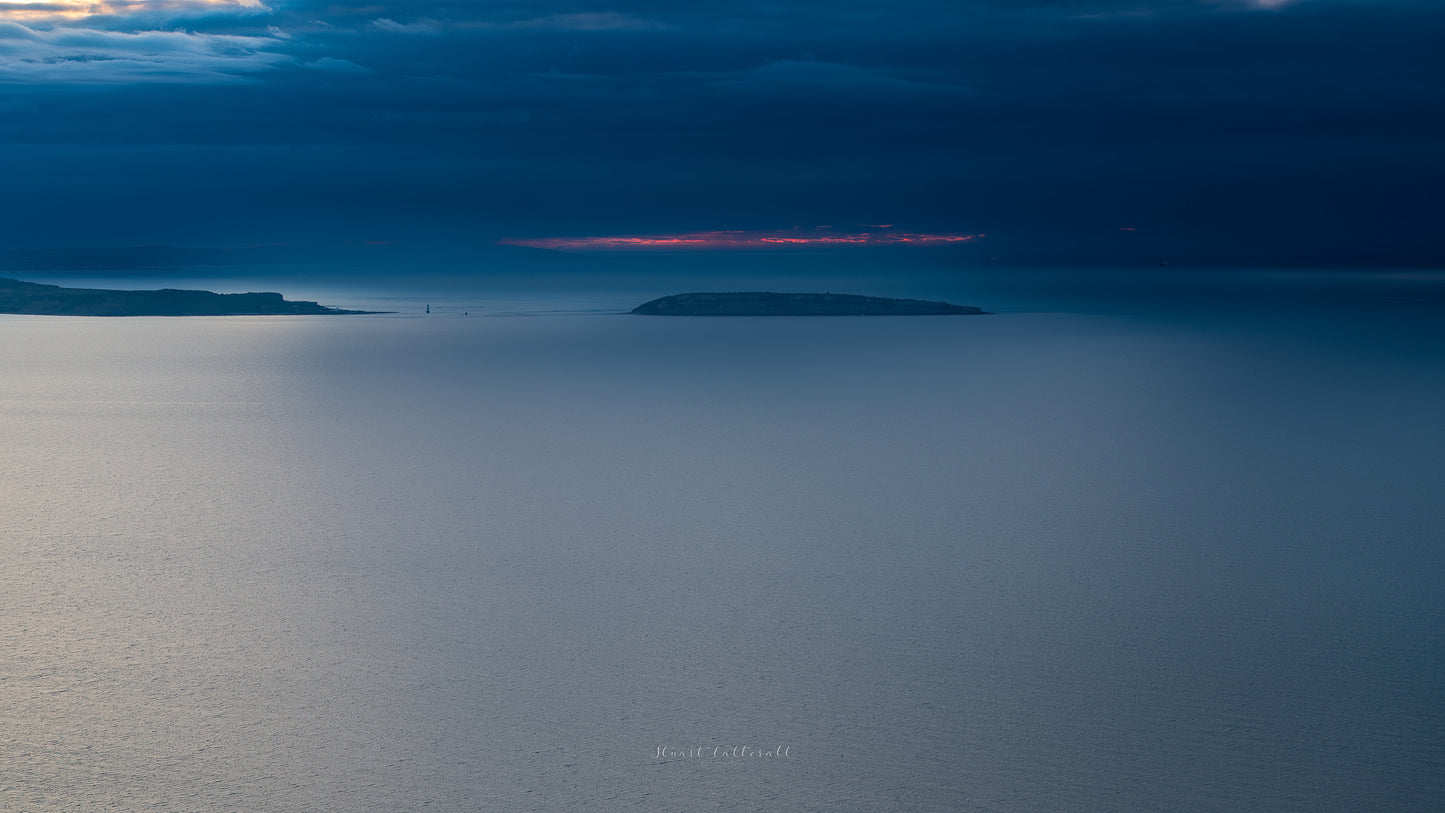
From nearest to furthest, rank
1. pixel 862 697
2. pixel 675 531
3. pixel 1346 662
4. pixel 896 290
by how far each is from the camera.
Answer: pixel 862 697 → pixel 1346 662 → pixel 675 531 → pixel 896 290

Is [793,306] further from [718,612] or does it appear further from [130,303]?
[718,612]

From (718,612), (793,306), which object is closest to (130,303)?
(793,306)

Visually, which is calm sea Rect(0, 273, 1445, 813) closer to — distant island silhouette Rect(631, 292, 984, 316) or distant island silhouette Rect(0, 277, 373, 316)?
distant island silhouette Rect(0, 277, 373, 316)

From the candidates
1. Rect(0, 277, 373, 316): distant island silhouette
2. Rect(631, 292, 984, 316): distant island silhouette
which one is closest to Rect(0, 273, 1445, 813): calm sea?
Rect(0, 277, 373, 316): distant island silhouette

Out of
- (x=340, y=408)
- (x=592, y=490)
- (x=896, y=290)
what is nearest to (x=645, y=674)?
(x=592, y=490)

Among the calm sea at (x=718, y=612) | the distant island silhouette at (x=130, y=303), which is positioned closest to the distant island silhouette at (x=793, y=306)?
the distant island silhouette at (x=130, y=303)

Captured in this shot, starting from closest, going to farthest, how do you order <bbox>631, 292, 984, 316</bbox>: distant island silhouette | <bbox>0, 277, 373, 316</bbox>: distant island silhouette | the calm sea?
the calm sea → <bbox>0, 277, 373, 316</bbox>: distant island silhouette → <bbox>631, 292, 984, 316</bbox>: distant island silhouette

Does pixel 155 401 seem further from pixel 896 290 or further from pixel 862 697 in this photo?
pixel 896 290
